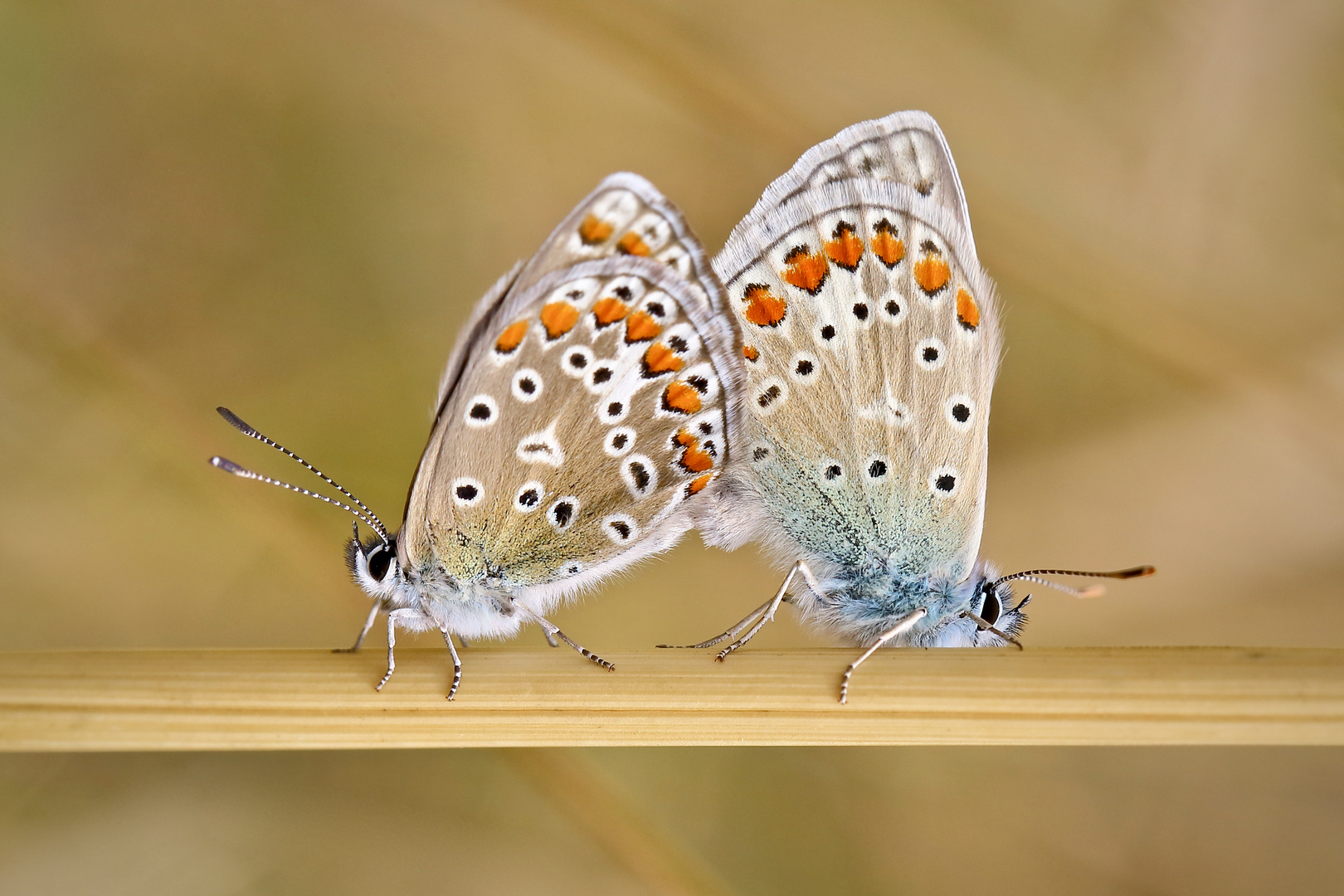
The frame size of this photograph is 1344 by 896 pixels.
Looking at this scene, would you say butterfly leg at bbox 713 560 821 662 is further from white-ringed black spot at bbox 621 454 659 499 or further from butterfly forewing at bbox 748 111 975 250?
butterfly forewing at bbox 748 111 975 250

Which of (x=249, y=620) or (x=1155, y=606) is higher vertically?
(x=1155, y=606)

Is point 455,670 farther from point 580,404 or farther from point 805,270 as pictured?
point 805,270

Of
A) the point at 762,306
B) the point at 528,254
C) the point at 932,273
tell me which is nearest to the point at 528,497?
the point at 762,306

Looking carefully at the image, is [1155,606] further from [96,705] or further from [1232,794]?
[96,705]

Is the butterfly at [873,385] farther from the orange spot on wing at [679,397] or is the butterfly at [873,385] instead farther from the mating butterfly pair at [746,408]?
the orange spot on wing at [679,397]

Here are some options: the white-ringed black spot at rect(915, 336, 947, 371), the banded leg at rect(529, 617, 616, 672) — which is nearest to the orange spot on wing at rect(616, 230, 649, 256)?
the white-ringed black spot at rect(915, 336, 947, 371)

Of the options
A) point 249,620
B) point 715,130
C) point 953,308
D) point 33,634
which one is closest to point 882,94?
point 715,130

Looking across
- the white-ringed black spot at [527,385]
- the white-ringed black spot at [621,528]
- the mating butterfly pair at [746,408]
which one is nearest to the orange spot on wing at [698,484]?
the mating butterfly pair at [746,408]
